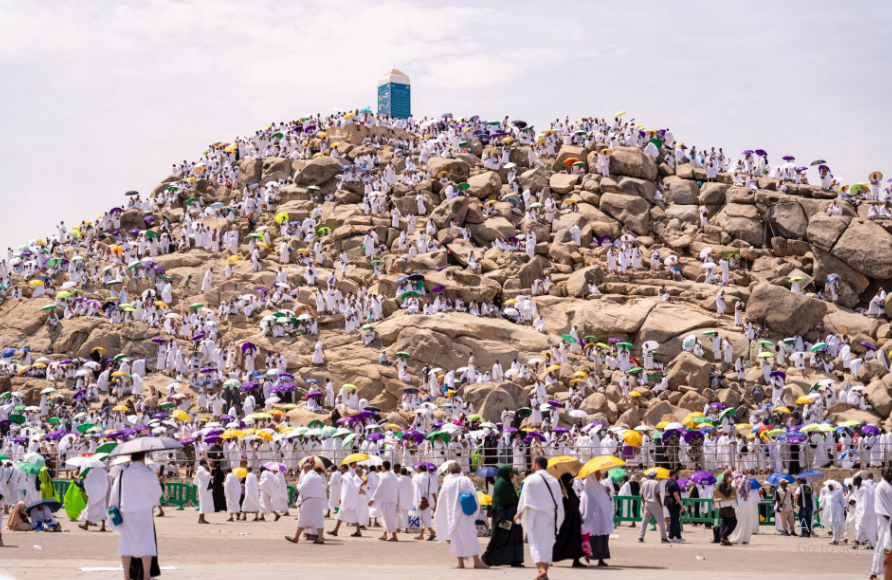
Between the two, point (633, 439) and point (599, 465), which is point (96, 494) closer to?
point (599, 465)

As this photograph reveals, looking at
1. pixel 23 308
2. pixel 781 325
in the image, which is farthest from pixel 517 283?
pixel 23 308

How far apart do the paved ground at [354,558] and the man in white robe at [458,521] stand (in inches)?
14.1

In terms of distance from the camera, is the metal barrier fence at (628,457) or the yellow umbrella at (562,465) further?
the metal barrier fence at (628,457)

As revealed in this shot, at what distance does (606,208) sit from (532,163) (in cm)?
547

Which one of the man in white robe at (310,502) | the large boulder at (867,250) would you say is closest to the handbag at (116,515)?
the man in white robe at (310,502)

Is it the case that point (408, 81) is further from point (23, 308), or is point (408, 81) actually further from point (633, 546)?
point (633, 546)

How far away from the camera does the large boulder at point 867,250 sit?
39969 millimetres

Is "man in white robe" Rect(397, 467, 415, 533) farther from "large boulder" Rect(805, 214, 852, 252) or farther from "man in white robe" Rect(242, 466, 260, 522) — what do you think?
"large boulder" Rect(805, 214, 852, 252)

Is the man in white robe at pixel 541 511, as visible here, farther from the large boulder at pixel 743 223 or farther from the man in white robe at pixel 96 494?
the large boulder at pixel 743 223

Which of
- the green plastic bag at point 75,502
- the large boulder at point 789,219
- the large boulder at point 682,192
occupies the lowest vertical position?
the green plastic bag at point 75,502

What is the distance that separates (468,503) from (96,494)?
845 cm

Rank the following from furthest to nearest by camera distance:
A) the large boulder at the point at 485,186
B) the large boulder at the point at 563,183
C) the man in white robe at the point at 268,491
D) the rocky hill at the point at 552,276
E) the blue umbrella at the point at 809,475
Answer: the large boulder at the point at 563,183, the large boulder at the point at 485,186, the rocky hill at the point at 552,276, the man in white robe at the point at 268,491, the blue umbrella at the point at 809,475

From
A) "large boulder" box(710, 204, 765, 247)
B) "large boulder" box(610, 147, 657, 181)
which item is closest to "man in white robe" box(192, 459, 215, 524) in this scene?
"large boulder" box(710, 204, 765, 247)

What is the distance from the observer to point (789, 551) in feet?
51.9
